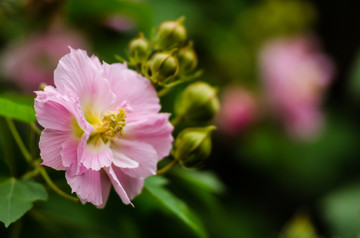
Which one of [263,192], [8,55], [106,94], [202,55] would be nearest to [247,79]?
[202,55]

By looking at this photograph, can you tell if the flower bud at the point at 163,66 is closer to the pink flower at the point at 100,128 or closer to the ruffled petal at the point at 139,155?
the pink flower at the point at 100,128

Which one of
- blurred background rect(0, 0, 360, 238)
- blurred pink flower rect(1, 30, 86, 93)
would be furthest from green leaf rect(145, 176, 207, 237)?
blurred pink flower rect(1, 30, 86, 93)

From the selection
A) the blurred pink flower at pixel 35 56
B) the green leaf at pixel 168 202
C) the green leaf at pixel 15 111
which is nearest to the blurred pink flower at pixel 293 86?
the blurred pink flower at pixel 35 56

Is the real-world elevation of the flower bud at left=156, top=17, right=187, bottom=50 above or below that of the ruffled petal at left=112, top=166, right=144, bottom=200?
above

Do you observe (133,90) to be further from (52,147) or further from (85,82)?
(52,147)

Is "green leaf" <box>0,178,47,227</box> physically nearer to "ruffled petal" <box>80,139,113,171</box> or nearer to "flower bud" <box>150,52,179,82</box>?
"ruffled petal" <box>80,139,113,171</box>

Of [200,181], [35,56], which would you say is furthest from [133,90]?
[35,56]
